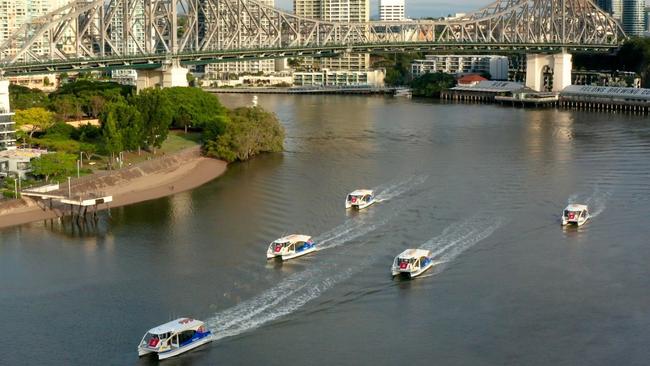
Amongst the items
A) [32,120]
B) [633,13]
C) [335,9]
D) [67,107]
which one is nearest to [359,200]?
[32,120]

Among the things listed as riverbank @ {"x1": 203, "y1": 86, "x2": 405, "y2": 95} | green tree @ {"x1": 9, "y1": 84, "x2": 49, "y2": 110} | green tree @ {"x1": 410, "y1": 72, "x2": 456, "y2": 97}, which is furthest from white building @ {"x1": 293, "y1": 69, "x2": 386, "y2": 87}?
green tree @ {"x1": 9, "y1": 84, "x2": 49, "y2": 110}

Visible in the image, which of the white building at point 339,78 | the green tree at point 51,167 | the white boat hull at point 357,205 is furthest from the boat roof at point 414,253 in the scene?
the white building at point 339,78

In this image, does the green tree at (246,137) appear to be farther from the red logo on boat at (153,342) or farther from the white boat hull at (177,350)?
the red logo on boat at (153,342)

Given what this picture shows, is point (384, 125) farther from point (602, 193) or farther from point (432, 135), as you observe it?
point (602, 193)

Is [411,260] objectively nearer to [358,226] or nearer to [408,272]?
[408,272]

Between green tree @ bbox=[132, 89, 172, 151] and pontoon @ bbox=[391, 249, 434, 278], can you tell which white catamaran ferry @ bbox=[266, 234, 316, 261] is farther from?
green tree @ bbox=[132, 89, 172, 151]

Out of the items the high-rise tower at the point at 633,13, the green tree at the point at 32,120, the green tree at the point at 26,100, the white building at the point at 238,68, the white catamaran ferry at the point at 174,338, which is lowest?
the white catamaran ferry at the point at 174,338
